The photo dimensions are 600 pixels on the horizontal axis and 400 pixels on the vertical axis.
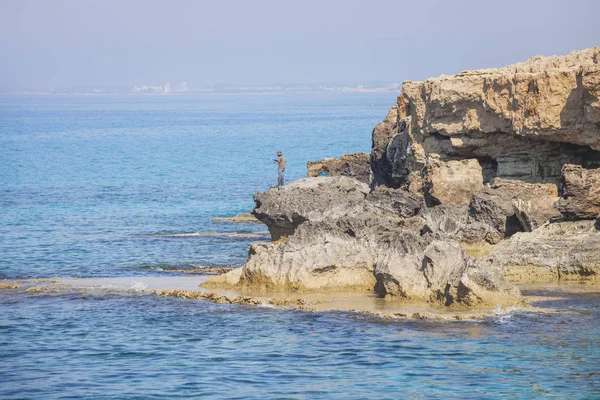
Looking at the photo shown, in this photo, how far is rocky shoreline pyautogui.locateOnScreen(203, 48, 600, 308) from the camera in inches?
989

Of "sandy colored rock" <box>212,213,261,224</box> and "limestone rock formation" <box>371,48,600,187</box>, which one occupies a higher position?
"limestone rock formation" <box>371,48,600,187</box>

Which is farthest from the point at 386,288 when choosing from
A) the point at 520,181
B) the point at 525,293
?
the point at 520,181

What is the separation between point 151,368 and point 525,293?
32.7ft

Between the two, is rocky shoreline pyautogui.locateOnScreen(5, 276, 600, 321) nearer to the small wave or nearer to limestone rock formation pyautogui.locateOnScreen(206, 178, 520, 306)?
the small wave

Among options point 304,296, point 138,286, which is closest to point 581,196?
point 304,296

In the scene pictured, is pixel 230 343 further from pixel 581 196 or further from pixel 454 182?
pixel 454 182

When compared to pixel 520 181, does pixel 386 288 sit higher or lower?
lower

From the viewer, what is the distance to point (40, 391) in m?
19.0

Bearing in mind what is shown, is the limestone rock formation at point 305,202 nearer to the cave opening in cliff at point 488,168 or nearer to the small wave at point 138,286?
the cave opening in cliff at point 488,168

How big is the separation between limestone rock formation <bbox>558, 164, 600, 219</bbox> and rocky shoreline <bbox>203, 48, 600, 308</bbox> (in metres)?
0.03

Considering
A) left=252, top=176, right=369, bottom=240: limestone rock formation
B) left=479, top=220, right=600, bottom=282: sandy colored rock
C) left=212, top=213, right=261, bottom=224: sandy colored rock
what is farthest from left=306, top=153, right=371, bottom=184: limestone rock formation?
left=479, top=220, right=600, bottom=282: sandy colored rock

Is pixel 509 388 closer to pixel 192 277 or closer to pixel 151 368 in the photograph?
pixel 151 368

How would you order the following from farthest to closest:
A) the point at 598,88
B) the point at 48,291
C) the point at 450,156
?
the point at 450,156 → the point at 598,88 → the point at 48,291

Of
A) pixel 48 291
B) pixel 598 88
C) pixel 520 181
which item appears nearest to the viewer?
pixel 48 291
